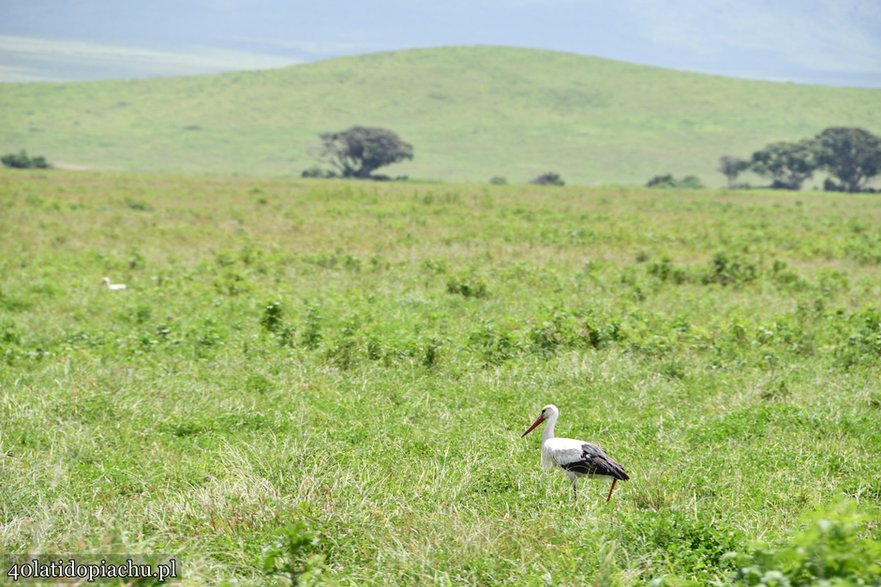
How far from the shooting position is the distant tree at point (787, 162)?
104000 mm

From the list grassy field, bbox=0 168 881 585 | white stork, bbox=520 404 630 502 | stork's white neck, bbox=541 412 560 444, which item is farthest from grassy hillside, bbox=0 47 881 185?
white stork, bbox=520 404 630 502

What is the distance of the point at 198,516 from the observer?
266 inches

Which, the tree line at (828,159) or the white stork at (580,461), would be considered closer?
the white stork at (580,461)

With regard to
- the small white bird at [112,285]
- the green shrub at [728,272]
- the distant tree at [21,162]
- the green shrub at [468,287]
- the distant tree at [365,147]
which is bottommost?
the small white bird at [112,285]

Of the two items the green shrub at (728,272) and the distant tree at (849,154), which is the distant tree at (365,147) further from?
the green shrub at (728,272)

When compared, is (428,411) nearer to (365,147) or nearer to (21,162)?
(21,162)

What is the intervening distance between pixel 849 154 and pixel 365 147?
60.3 meters

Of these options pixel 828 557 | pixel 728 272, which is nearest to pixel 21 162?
pixel 728 272

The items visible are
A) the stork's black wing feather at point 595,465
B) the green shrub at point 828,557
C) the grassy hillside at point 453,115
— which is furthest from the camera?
the grassy hillside at point 453,115

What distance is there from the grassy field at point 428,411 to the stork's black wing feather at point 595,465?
11.2 inches

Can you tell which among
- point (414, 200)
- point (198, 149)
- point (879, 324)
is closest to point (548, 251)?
point (879, 324)

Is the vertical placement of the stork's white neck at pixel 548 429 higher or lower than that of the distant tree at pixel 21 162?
lower

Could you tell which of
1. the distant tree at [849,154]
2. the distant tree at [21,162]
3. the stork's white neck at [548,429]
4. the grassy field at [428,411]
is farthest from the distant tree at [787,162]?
the stork's white neck at [548,429]

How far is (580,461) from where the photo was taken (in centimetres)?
759
